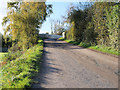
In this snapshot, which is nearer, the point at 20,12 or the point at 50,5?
the point at 20,12

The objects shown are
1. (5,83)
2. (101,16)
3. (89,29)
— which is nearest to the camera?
(5,83)

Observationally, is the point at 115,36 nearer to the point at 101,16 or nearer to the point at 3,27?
the point at 101,16

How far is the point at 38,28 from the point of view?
24.6 metres

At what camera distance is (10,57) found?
15461 mm

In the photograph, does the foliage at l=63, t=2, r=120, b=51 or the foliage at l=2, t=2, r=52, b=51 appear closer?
the foliage at l=63, t=2, r=120, b=51

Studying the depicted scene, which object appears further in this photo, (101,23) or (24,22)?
(24,22)

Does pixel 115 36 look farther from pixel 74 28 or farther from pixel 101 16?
pixel 74 28

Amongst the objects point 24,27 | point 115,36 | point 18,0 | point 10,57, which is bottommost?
point 10,57

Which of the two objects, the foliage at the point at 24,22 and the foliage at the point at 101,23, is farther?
the foliage at the point at 24,22

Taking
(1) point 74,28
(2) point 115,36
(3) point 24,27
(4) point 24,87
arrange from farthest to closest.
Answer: (1) point 74,28 → (3) point 24,27 → (2) point 115,36 → (4) point 24,87

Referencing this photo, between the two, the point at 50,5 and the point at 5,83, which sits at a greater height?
the point at 50,5

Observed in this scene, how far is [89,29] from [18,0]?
13.0m

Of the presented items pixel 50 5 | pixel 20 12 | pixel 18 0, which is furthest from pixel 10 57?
pixel 50 5

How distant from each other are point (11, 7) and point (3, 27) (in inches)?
151
